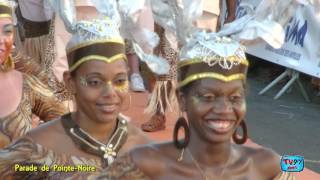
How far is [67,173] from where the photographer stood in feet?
9.76

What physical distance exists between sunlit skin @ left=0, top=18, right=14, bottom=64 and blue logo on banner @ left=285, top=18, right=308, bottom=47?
476 centimetres

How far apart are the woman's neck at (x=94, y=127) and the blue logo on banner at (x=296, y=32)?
4995mm

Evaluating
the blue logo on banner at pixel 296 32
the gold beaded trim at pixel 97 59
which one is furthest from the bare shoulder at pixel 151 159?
the blue logo on banner at pixel 296 32

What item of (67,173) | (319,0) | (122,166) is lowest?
(67,173)

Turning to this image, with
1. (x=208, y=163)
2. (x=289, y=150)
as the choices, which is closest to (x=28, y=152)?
(x=208, y=163)

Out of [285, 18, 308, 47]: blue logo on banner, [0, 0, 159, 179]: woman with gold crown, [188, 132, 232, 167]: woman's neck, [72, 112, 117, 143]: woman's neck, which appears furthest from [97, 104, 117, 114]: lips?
[285, 18, 308, 47]: blue logo on banner

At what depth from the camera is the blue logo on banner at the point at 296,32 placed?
25.4 feet

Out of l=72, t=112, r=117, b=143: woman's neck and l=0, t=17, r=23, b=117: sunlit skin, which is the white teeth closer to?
l=72, t=112, r=117, b=143: woman's neck

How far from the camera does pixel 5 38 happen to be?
345 cm

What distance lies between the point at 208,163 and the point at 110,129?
0.69m

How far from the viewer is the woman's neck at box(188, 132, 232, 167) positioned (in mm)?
2521

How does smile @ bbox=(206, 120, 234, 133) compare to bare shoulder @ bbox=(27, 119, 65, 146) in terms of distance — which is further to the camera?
bare shoulder @ bbox=(27, 119, 65, 146)

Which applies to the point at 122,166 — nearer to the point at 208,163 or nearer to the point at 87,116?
the point at 208,163

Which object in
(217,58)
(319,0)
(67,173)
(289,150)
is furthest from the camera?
(289,150)
